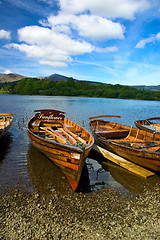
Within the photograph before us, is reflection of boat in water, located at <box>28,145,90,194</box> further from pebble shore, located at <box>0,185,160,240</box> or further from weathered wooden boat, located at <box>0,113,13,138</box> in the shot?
weathered wooden boat, located at <box>0,113,13,138</box>

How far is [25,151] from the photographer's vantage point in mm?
14234

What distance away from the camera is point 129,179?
9.73 meters

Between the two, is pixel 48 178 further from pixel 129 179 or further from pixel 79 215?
pixel 129 179

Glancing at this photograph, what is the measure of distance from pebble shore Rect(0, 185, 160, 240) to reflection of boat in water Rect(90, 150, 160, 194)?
0.66m

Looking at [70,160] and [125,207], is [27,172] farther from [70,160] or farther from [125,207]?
[125,207]

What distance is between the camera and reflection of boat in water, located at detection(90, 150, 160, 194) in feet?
29.1

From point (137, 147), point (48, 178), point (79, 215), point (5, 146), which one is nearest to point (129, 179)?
point (137, 147)

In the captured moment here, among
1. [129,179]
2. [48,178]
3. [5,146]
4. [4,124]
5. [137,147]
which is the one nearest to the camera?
[48,178]

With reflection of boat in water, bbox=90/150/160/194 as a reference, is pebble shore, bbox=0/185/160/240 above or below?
above

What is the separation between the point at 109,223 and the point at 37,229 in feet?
9.17

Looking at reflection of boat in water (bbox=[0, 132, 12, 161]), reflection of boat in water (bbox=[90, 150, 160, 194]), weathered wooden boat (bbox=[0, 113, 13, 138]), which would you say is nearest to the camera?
reflection of boat in water (bbox=[90, 150, 160, 194])

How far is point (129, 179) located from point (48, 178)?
520 centimetres

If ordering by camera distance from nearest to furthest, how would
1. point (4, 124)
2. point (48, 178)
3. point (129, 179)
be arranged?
1. point (48, 178)
2. point (129, 179)
3. point (4, 124)

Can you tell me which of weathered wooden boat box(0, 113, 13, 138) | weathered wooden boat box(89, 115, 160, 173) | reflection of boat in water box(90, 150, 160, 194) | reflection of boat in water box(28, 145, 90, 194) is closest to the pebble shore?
reflection of boat in water box(28, 145, 90, 194)
